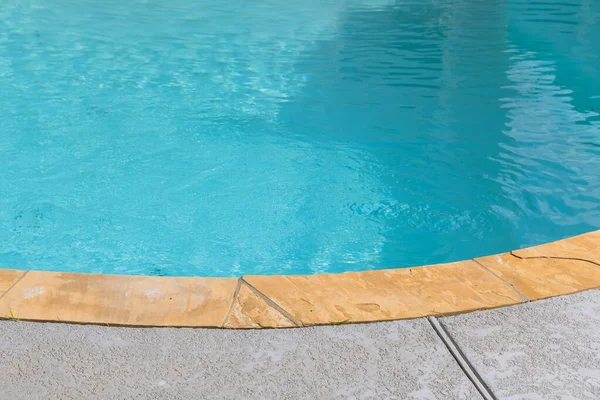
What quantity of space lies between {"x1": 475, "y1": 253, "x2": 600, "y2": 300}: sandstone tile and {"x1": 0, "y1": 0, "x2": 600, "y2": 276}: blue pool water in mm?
1305

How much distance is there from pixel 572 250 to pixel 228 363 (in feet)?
5.62

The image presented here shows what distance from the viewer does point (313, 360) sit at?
2180 millimetres

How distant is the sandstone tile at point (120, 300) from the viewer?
2.40 metres

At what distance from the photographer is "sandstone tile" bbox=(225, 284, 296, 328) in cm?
238

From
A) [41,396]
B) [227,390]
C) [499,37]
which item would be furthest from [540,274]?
[499,37]

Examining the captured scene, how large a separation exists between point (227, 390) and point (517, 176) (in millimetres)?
3645

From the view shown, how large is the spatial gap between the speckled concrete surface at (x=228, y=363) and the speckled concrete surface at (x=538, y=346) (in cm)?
11

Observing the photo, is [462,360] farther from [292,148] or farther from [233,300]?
[292,148]

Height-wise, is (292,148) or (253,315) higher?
(253,315)

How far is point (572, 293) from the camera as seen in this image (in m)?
2.61

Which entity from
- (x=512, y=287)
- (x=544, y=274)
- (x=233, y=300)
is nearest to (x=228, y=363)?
(x=233, y=300)

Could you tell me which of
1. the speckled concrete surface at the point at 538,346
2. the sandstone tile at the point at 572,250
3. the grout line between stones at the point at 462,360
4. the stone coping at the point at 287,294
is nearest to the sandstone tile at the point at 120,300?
the stone coping at the point at 287,294

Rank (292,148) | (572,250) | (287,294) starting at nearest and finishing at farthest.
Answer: (287,294)
(572,250)
(292,148)

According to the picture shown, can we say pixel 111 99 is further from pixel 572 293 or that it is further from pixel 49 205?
pixel 572 293
